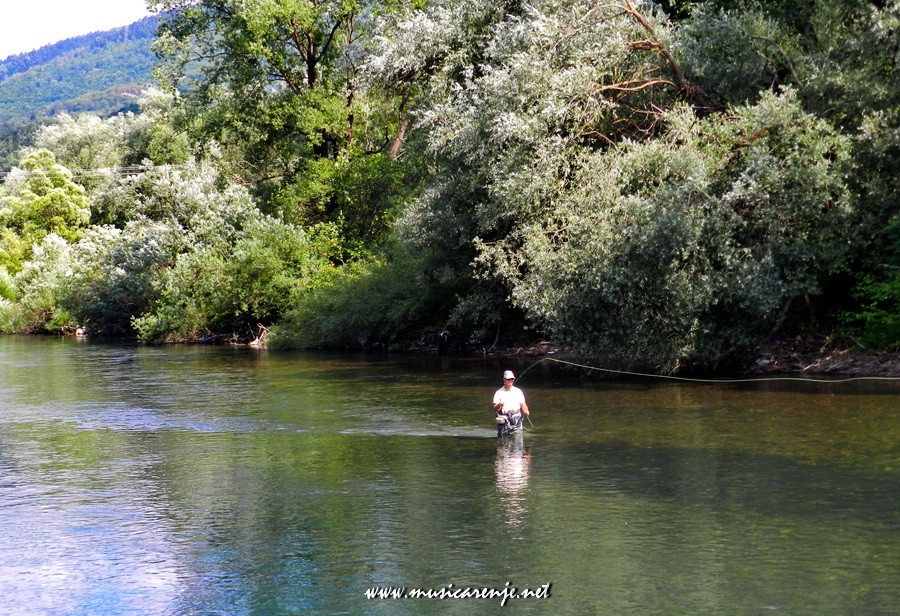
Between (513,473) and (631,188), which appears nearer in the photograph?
(513,473)

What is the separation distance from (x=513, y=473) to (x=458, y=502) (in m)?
2.29

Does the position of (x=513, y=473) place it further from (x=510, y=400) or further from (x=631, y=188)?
(x=631, y=188)

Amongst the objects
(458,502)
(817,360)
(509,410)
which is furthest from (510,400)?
(817,360)

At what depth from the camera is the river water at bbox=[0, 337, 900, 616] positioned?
1163cm

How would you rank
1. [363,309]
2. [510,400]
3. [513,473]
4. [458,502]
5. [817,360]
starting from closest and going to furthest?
[458,502] → [513,473] → [510,400] → [817,360] → [363,309]

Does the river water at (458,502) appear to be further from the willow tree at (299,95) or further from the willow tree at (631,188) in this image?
the willow tree at (299,95)

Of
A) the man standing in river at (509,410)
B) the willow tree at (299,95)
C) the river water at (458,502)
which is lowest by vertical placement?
the river water at (458,502)

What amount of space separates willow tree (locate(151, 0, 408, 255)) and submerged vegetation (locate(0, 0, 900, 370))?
0.16 metres

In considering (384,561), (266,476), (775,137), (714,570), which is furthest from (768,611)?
(775,137)

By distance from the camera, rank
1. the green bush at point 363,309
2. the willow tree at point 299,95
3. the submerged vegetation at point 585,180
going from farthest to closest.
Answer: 1. the willow tree at point 299,95
2. the green bush at point 363,309
3. the submerged vegetation at point 585,180

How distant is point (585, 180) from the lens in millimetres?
29188

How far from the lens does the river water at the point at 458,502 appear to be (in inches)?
458

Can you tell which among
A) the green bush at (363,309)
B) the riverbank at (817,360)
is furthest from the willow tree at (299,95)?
the riverbank at (817,360)

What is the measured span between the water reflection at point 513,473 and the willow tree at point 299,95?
3216 cm
